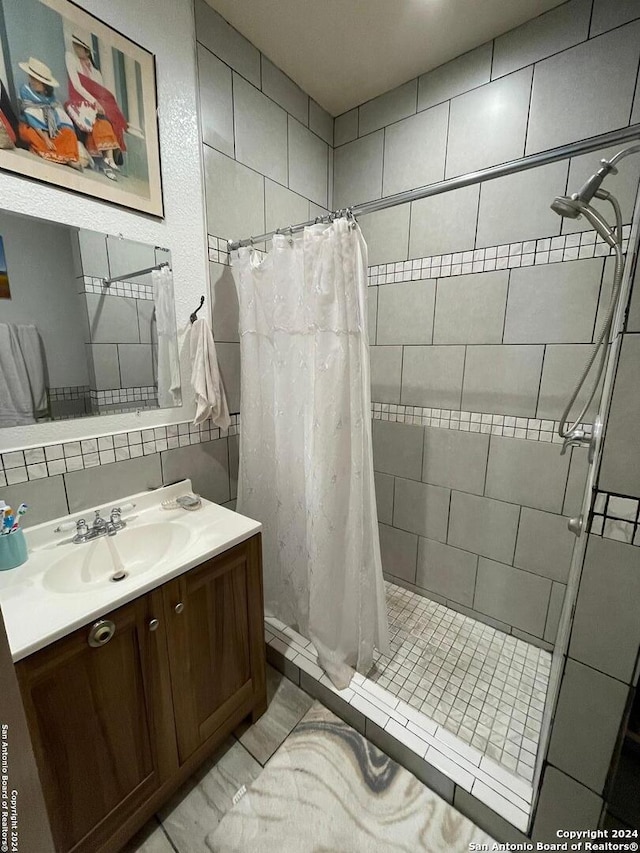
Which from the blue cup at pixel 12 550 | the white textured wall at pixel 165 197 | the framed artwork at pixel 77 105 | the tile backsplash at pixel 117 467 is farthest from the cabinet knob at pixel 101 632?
the framed artwork at pixel 77 105

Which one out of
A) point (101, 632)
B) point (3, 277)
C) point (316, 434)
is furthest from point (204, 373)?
point (101, 632)

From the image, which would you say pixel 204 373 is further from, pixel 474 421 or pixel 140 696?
pixel 474 421

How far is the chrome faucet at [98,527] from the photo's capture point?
47.3 inches

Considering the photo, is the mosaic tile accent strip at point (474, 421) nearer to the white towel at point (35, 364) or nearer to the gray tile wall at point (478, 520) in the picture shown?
the gray tile wall at point (478, 520)

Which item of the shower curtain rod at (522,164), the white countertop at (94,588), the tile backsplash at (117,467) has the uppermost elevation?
the shower curtain rod at (522,164)

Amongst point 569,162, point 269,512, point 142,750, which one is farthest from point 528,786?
point 569,162

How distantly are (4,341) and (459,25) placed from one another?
2.10 metres

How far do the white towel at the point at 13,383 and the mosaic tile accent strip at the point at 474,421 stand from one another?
5.28 ft

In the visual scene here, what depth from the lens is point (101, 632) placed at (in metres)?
0.88

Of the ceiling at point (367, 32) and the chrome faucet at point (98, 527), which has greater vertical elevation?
the ceiling at point (367, 32)

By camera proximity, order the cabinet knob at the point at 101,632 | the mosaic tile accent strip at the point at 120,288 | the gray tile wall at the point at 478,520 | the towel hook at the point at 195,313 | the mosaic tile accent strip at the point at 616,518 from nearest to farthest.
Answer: the mosaic tile accent strip at the point at 616,518 → the cabinet knob at the point at 101,632 → the mosaic tile accent strip at the point at 120,288 → the towel hook at the point at 195,313 → the gray tile wall at the point at 478,520

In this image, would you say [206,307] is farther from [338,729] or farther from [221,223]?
[338,729]

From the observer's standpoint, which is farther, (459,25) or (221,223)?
(221,223)

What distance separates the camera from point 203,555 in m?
1.09
